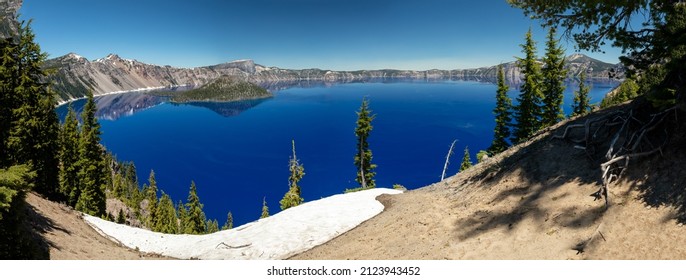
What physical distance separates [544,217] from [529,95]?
3181 cm

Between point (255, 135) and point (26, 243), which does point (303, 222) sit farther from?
point (255, 135)

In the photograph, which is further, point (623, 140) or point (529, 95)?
point (529, 95)

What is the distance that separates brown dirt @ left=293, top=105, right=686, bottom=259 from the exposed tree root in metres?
0.28

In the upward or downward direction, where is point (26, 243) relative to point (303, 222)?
upward

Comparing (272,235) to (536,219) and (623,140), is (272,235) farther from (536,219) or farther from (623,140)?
(623,140)

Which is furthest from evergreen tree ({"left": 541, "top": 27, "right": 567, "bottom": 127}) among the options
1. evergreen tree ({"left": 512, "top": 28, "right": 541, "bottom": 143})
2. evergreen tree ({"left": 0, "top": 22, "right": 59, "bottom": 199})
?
evergreen tree ({"left": 0, "top": 22, "right": 59, "bottom": 199})

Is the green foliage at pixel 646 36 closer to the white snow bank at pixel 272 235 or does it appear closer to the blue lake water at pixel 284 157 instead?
the white snow bank at pixel 272 235

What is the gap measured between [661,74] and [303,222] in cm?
1948

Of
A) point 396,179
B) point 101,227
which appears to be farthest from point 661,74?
point 396,179

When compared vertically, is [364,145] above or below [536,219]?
below

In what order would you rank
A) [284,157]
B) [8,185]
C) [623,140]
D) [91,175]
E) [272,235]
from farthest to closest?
1. [284,157]
2. [91,175]
3. [272,235]
4. [623,140]
5. [8,185]

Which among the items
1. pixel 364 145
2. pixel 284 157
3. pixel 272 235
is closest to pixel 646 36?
pixel 272 235

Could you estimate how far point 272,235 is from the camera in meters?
20.9

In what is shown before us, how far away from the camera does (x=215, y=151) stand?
519 feet
